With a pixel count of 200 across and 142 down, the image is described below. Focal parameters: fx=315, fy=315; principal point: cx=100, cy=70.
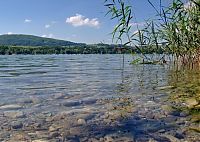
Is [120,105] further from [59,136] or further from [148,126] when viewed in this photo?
[59,136]

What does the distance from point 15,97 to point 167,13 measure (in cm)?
630

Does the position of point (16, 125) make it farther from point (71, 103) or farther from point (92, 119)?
point (71, 103)

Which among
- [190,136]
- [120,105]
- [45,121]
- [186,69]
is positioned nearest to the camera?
[190,136]

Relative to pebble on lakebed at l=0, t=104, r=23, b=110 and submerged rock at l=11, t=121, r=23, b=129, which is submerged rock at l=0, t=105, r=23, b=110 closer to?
pebble on lakebed at l=0, t=104, r=23, b=110

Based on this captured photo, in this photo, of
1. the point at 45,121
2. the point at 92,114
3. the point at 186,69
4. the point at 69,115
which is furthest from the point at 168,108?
the point at 186,69

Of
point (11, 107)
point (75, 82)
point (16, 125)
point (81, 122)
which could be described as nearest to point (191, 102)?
point (81, 122)

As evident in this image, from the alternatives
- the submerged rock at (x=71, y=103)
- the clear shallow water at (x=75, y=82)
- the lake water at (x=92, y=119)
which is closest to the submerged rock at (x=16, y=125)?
the lake water at (x=92, y=119)

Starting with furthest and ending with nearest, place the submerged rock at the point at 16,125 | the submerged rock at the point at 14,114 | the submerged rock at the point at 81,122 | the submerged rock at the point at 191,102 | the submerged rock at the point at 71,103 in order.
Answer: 1. the submerged rock at the point at 71,103
2. the submerged rock at the point at 191,102
3. the submerged rock at the point at 14,114
4. the submerged rock at the point at 81,122
5. the submerged rock at the point at 16,125

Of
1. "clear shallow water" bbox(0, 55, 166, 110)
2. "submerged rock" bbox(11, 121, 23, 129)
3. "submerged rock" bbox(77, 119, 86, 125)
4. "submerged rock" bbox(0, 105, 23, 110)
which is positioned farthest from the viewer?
"clear shallow water" bbox(0, 55, 166, 110)

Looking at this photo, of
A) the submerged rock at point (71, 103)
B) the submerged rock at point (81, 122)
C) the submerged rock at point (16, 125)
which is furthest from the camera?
the submerged rock at point (71, 103)

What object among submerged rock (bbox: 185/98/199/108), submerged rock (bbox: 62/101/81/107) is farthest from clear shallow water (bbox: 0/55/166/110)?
submerged rock (bbox: 185/98/199/108)

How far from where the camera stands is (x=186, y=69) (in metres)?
15.8

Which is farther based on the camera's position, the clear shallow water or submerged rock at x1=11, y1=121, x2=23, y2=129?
the clear shallow water

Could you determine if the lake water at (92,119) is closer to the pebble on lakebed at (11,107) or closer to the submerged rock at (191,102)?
the pebble on lakebed at (11,107)
